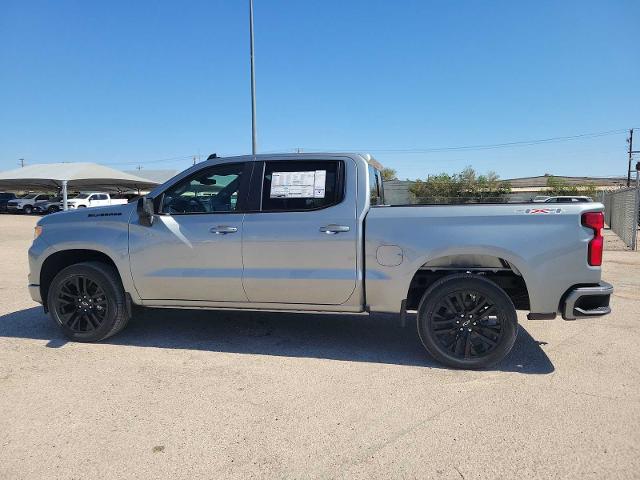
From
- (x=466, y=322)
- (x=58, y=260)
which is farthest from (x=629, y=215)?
(x=58, y=260)

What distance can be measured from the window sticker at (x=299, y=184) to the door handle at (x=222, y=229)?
48 cm

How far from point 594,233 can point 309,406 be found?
2.67 m

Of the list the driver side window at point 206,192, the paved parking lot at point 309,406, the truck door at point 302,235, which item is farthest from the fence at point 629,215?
the driver side window at point 206,192

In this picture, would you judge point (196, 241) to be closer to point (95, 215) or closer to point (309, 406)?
point (95, 215)

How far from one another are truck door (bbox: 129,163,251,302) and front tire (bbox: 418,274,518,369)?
1.76 metres

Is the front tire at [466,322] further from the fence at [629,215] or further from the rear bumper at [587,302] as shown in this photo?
the fence at [629,215]

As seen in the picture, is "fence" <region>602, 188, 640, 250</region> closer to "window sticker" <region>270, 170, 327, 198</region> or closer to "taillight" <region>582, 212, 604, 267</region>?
"taillight" <region>582, 212, 604, 267</region>

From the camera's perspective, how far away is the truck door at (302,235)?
163 inches

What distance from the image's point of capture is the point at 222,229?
171 inches

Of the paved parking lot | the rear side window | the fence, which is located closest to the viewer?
the paved parking lot

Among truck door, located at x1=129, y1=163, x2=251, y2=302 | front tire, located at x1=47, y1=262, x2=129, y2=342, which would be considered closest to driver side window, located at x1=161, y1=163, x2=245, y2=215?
truck door, located at x1=129, y1=163, x2=251, y2=302

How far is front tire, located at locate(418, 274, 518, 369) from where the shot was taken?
3.92 metres

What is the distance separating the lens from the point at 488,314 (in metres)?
3.97

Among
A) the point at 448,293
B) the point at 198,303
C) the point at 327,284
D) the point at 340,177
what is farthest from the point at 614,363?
the point at 198,303
